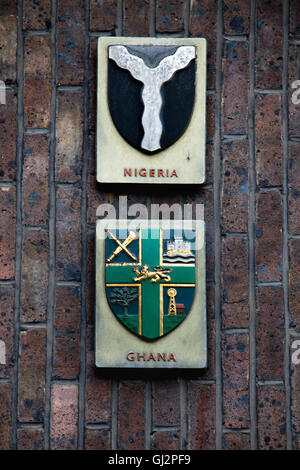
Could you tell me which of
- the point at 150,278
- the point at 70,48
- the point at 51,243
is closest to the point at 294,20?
the point at 70,48

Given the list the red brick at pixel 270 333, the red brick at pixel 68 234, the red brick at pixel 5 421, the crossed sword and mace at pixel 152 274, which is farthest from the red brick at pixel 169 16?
the red brick at pixel 5 421

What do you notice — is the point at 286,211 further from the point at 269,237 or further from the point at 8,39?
the point at 8,39

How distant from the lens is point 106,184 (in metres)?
1.84

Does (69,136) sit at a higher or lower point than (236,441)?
higher

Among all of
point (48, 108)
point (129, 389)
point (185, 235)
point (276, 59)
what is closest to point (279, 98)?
point (276, 59)

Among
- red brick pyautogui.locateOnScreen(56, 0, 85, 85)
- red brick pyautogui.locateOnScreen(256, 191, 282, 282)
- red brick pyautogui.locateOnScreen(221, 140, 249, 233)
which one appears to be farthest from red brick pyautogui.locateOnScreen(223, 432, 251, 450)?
red brick pyautogui.locateOnScreen(56, 0, 85, 85)

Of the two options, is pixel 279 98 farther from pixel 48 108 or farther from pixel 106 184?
pixel 48 108

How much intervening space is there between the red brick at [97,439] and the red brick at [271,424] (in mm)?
451

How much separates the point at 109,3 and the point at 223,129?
0.52 meters

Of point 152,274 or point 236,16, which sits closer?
point 152,274

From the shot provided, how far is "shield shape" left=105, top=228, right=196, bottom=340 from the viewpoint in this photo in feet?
5.87

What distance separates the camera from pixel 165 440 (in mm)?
1821

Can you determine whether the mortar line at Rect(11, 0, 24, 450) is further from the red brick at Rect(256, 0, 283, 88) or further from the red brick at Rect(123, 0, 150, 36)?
the red brick at Rect(256, 0, 283, 88)

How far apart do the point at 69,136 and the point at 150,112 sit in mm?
258
